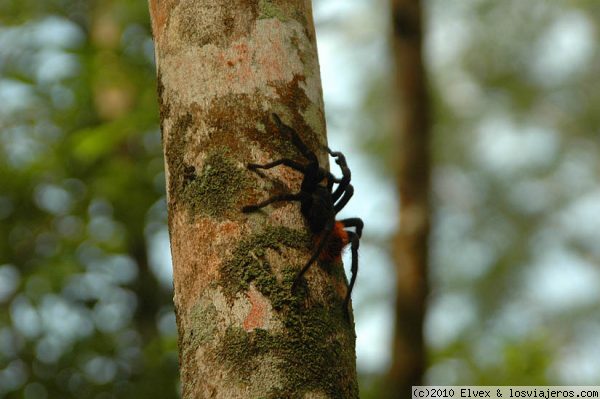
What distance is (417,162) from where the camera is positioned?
565cm

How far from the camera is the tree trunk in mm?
2127

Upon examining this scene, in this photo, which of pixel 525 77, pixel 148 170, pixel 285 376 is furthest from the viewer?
pixel 525 77

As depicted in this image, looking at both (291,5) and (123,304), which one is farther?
(123,304)

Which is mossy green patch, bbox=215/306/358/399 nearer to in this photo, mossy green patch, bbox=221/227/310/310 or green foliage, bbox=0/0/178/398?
mossy green patch, bbox=221/227/310/310

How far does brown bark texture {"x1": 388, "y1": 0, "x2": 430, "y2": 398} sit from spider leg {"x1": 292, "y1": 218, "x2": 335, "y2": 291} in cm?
300

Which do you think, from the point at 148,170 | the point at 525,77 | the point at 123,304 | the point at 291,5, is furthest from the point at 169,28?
the point at 525,77

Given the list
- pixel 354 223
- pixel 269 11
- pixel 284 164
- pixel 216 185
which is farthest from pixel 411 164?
pixel 216 185

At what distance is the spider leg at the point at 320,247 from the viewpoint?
2.22 m

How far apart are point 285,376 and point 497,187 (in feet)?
35.9

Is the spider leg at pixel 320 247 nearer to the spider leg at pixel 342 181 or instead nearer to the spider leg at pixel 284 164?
the spider leg at pixel 284 164

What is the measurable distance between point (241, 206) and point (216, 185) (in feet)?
0.36

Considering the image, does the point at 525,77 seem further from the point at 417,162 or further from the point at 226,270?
the point at 226,270

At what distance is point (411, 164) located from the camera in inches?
223

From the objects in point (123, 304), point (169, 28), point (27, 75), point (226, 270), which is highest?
point (27, 75)
